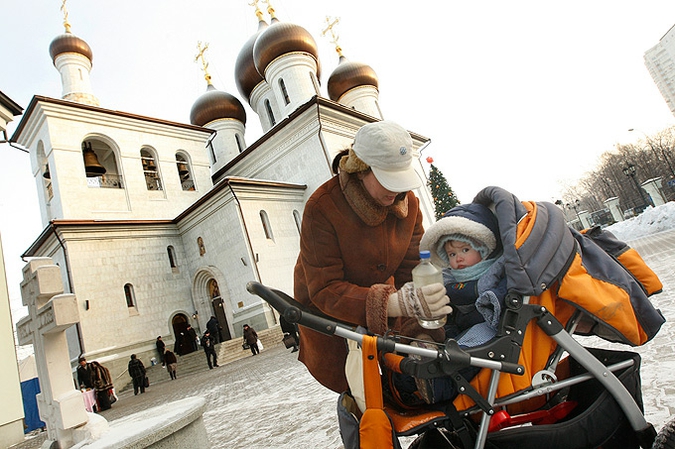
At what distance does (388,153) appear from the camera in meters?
1.89

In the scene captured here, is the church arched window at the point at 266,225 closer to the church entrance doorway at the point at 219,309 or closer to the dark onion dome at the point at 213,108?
the church entrance doorway at the point at 219,309

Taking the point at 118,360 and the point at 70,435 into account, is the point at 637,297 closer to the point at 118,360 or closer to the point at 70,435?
the point at 70,435

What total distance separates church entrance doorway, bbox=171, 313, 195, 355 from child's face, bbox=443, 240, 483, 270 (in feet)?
58.4

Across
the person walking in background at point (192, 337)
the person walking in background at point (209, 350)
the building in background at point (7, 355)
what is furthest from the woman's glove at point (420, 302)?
the person walking in background at point (192, 337)

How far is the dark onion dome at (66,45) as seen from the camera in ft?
65.8

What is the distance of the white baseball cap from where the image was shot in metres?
1.90

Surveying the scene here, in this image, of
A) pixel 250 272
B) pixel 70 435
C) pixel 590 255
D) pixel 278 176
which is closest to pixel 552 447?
pixel 590 255

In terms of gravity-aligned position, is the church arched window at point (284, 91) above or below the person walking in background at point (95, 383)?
above

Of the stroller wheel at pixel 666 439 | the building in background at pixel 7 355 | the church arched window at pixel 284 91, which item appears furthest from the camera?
the church arched window at pixel 284 91

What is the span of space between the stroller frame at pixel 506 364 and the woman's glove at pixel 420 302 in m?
0.15

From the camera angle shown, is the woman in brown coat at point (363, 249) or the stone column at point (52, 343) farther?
the stone column at point (52, 343)

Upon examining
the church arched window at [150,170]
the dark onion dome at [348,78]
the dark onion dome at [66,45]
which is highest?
the dark onion dome at [66,45]

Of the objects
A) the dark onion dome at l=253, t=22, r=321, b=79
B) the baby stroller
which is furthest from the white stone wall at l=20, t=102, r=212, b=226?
the baby stroller

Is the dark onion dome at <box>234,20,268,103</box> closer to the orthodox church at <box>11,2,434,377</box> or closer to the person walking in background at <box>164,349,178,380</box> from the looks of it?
the orthodox church at <box>11,2,434,377</box>
